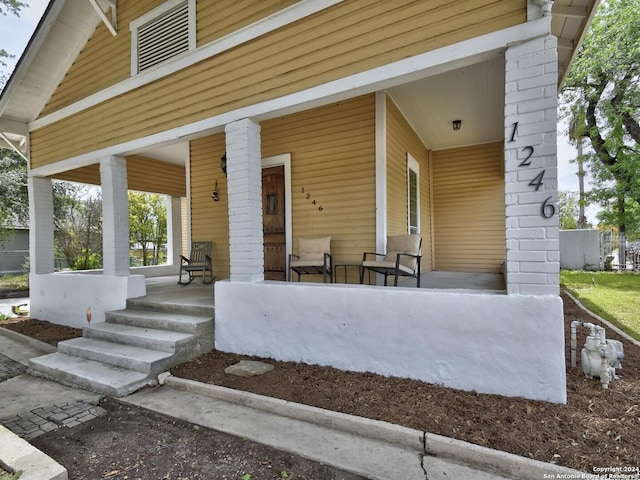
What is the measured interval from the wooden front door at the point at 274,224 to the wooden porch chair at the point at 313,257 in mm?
452

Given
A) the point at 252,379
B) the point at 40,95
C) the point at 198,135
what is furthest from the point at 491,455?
the point at 40,95

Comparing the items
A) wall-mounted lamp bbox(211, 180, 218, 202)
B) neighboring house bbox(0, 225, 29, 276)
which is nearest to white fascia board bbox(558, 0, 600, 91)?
wall-mounted lamp bbox(211, 180, 218, 202)

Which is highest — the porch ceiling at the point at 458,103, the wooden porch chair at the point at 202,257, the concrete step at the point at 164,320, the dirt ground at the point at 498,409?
the porch ceiling at the point at 458,103

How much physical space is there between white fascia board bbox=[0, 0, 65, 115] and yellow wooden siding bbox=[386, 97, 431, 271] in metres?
5.24

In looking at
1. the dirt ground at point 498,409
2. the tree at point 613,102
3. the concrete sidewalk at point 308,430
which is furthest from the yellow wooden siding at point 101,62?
the tree at point 613,102

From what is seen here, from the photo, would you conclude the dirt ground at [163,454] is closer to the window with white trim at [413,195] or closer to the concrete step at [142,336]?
the concrete step at [142,336]

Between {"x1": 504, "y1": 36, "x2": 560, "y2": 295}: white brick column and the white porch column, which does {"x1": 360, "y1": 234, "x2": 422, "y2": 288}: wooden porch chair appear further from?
the white porch column

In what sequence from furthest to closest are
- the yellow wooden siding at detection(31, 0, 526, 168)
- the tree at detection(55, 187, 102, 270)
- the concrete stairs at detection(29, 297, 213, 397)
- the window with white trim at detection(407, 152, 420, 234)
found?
the tree at detection(55, 187, 102, 270) → the window with white trim at detection(407, 152, 420, 234) → the concrete stairs at detection(29, 297, 213, 397) → the yellow wooden siding at detection(31, 0, 526, 168)

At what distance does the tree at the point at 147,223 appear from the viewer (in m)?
15.9

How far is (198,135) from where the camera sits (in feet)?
13.7

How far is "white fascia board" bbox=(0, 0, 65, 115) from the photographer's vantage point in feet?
16.6

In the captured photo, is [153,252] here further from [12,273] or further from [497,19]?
[497,19]

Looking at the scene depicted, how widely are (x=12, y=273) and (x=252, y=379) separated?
670 inches

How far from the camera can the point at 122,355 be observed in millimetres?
3467
